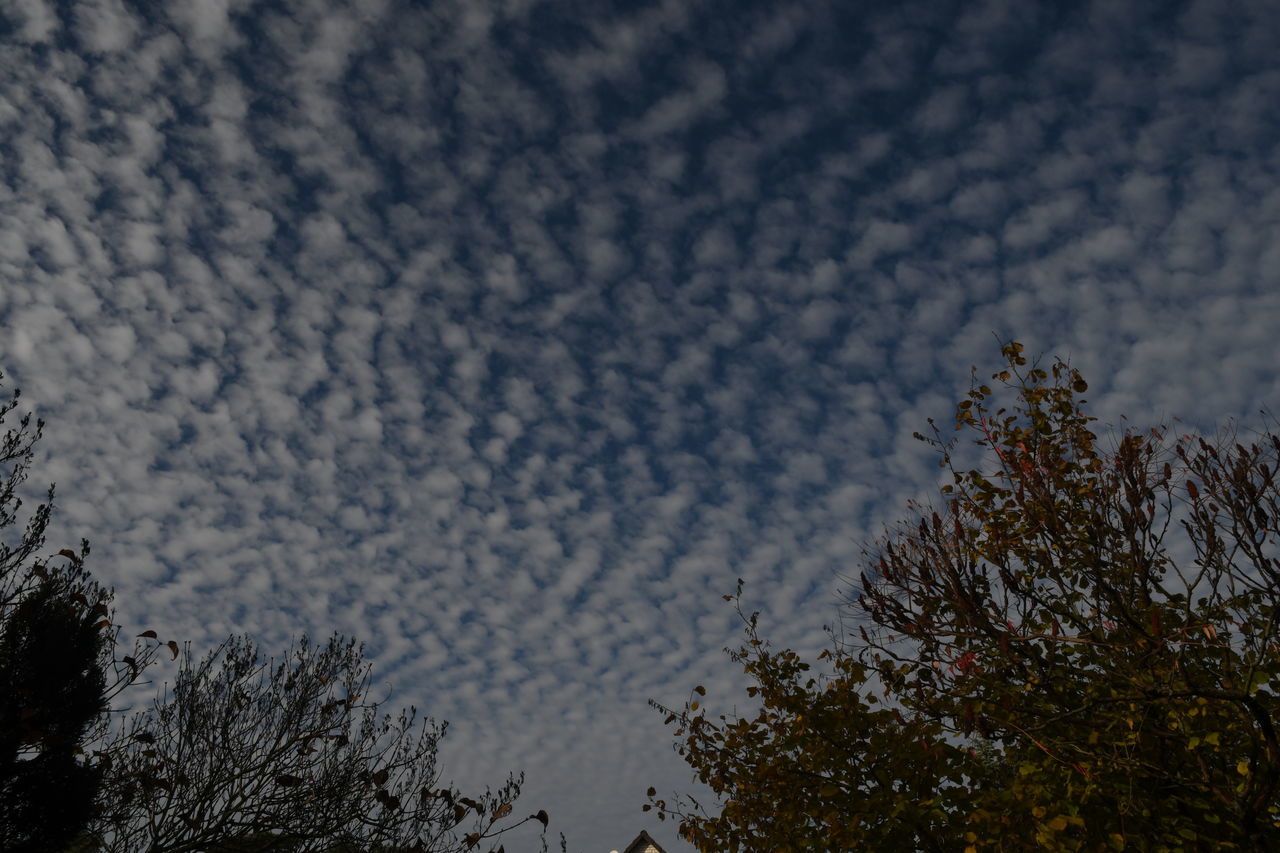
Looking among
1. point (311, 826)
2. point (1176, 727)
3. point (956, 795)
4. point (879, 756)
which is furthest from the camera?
point (311, 826)

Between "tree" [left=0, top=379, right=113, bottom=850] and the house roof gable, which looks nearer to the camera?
"tree" [left=0, top=379, right=113, bottom=850]

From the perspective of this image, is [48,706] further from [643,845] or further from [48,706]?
[643,845]

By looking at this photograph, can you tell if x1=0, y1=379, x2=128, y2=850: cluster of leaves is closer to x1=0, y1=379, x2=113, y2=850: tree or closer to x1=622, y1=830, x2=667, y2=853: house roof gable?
x1=0, y1=379, x2=113, y2=850: tree

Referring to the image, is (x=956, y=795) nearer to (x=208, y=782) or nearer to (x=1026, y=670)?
(x=1026, y=670)

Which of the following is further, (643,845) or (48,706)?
(643,845)

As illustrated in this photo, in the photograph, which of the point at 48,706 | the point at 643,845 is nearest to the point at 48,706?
the point at 48,706

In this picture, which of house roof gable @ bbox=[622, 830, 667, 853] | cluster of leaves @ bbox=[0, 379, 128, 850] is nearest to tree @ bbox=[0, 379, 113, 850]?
cluster of leaves @ bbox=[0, 379, 128, 850]

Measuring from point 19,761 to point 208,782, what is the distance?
23.8ft

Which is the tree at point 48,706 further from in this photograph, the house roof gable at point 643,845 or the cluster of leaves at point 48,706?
the house roof gable at point 643,845

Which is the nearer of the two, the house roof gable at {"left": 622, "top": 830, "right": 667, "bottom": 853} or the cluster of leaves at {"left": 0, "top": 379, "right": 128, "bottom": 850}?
the cluster of leaves at {"left": 0, "top": 379, "right": 128, "bottom": 850}

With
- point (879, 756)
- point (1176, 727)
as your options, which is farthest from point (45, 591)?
point (1176, 727)

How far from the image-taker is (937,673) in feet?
27.4

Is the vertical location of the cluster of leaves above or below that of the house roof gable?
above

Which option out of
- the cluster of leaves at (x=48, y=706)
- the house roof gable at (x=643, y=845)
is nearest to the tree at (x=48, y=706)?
the cluster of leaves at (x=48, y=706)
